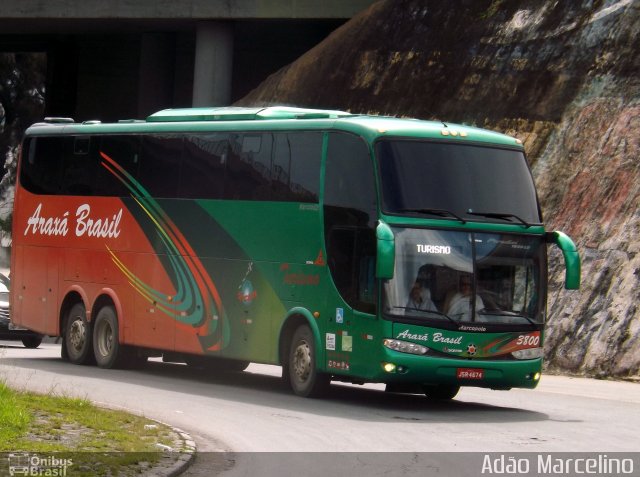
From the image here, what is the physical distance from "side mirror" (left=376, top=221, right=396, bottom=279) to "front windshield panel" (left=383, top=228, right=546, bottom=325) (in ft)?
1.33

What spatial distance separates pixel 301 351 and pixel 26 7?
30.4 meters

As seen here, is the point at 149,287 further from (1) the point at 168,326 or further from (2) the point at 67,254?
(2) the point at 67,254

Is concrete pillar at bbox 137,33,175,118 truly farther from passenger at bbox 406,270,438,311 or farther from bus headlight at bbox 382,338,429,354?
bus headlight at bbox 382,338,429,354

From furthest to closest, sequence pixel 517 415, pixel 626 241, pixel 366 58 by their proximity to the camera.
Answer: pixel 366 58
pixel 626 241
pixel 517 415

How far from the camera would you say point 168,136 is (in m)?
21.9

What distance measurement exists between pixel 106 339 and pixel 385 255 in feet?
26.3

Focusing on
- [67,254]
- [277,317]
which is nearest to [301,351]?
[277,317]

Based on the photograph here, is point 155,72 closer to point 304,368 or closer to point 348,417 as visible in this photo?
point 304,368


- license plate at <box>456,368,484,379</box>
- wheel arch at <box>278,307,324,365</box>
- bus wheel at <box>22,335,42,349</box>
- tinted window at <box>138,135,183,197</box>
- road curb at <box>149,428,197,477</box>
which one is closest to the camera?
road curb at <box>149,428,197,477</box>

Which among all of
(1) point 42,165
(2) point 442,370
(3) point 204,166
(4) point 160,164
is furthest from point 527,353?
(1) point 42,165

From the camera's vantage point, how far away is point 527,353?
17703mm

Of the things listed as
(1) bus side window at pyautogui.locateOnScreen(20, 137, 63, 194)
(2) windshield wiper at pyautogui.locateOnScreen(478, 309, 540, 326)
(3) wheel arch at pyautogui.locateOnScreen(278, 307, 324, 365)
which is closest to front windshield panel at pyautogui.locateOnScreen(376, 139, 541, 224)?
(2) windshield wiper at pyautogui.locateOnScreen(478, 309, 540, 326)

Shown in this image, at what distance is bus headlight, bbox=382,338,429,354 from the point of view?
17016 mm

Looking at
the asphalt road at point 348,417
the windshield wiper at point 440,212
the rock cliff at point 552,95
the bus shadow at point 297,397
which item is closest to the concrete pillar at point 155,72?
the rock cliff at point 552,95
